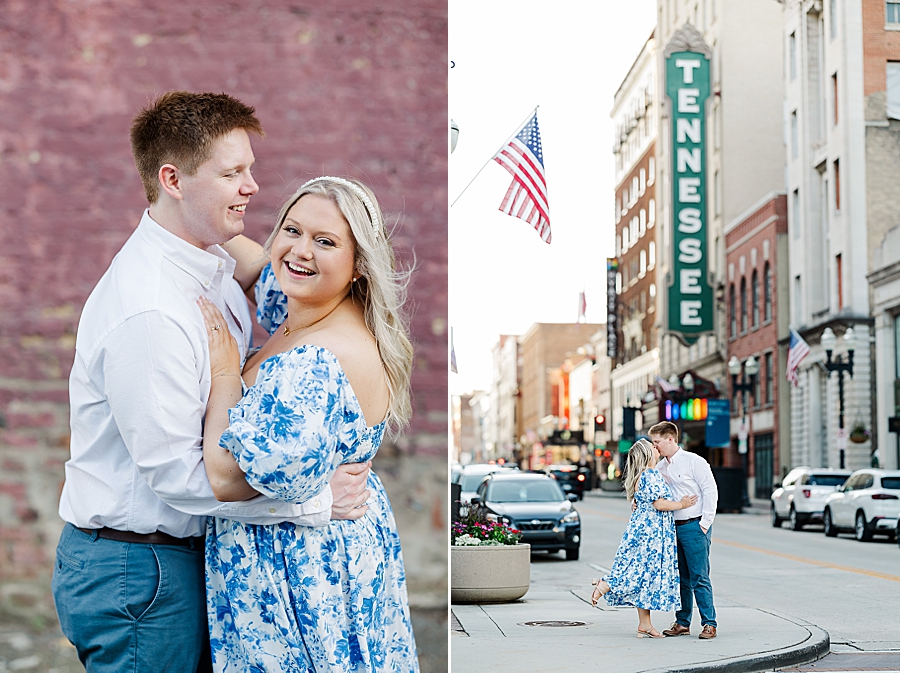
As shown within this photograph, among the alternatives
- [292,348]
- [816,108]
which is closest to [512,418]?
[816,108]

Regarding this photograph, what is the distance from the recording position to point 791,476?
2811 centimetres

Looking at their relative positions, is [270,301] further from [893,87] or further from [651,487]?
[893,87]

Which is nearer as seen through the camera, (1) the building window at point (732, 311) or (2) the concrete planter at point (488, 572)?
(2) the concrete planter at point (488, 572)

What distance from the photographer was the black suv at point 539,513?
60.1 feet

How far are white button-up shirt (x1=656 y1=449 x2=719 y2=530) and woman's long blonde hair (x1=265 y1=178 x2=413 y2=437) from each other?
23.3ft

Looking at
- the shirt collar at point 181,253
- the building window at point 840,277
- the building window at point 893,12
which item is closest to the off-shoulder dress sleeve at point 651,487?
the shirt collar at point 181,253

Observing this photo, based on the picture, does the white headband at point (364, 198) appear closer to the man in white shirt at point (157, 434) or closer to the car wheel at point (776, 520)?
the man in white shirt at point (157, 434)

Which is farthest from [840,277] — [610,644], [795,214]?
[610,644]

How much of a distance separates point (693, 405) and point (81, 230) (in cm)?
3744

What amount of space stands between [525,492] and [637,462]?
9168mm

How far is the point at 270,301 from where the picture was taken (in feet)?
11.6

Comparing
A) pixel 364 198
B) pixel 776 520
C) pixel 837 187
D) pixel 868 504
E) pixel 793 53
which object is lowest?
pixel 776 520

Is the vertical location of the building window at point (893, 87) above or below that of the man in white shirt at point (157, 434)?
above

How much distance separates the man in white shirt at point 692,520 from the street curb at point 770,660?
90cm
